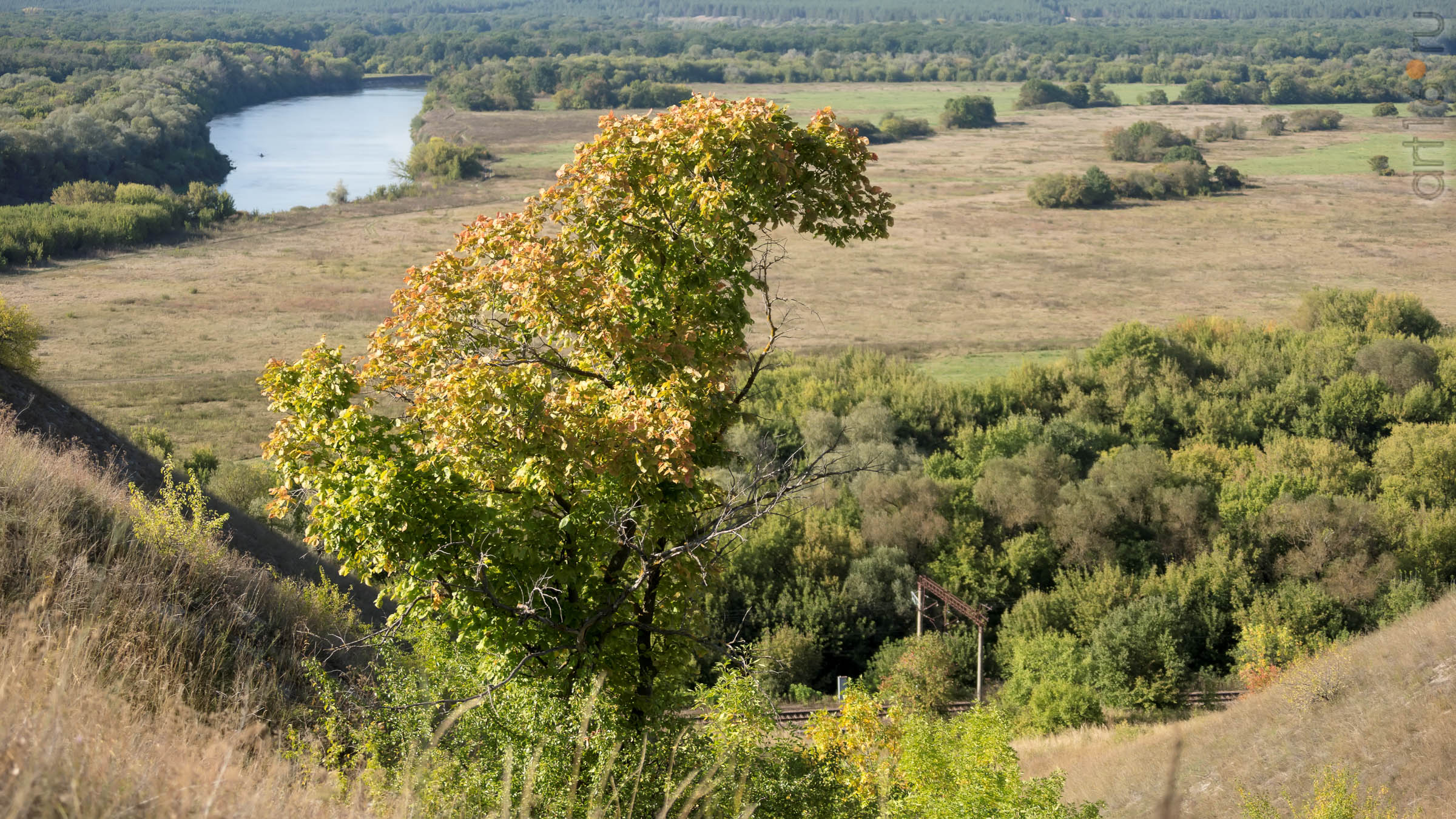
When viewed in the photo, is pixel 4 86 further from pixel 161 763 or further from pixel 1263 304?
pixel 161 763

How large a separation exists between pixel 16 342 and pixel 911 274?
4655 cm

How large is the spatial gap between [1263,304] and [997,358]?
17.6 m

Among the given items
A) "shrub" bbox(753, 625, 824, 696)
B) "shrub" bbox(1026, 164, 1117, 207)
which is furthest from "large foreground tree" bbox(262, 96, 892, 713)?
"shrub" bbox(1026, 164, 1117, 207)

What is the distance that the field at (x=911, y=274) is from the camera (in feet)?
144

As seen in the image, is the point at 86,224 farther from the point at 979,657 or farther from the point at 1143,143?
the point at 1143,143

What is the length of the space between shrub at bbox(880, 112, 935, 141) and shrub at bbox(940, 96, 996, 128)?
3.36 meters

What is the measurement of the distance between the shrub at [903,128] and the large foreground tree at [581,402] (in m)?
98.2

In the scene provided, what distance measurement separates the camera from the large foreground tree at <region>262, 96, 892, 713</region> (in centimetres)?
746

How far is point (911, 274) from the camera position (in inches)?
2377

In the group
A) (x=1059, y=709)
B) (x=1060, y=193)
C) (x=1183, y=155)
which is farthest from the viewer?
(x=1183, y=155)

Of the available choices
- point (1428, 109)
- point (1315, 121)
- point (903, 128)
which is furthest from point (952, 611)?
point (1315, 121)

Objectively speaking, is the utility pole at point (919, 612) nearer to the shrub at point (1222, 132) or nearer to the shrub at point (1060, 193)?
the shrub at point (1060, 193)

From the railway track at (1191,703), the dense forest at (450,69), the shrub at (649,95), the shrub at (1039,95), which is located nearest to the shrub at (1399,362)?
the railway track at (1191,703)

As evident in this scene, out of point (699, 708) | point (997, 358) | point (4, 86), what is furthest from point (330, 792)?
point (4, 86)
